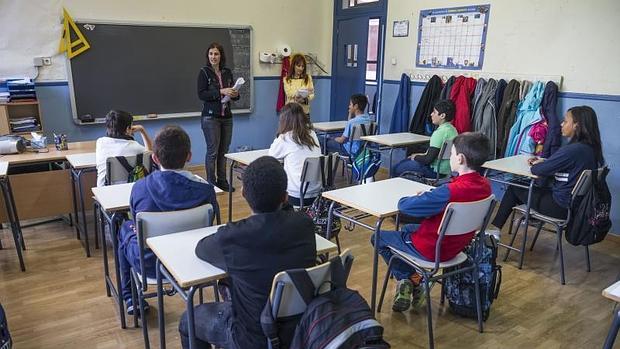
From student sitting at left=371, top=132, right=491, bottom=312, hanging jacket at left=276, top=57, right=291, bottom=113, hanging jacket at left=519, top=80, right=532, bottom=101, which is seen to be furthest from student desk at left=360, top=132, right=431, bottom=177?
hanging jacket at left=276, top=57, right=291, bottom=113

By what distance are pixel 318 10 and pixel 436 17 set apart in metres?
2.06

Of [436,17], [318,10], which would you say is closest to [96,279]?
[436,17]

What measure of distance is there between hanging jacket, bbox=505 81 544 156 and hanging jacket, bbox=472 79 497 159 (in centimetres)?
19

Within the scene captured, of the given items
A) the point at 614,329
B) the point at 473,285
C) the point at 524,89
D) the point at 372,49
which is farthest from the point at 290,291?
the point at 372,49

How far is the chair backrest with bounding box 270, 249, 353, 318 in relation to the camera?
1368 millimetres

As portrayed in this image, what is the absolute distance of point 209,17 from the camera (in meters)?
5.75

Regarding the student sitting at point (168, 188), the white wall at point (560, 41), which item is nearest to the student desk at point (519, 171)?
the white wall at point (560, 41)

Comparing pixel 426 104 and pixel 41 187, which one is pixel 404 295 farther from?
pixel 426 104

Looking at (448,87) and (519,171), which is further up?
(448,87)

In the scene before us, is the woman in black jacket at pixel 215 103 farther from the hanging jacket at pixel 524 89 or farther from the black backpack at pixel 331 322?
the black backpack at pixel 331 322

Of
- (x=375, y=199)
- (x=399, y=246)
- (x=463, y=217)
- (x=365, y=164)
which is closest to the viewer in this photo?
(x=463, y=217)

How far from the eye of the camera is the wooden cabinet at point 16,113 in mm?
Answer: 4246

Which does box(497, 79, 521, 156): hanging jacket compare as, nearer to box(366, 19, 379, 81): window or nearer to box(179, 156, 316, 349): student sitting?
box(366, 19, 379, 81): window

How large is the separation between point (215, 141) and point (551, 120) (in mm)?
3315
